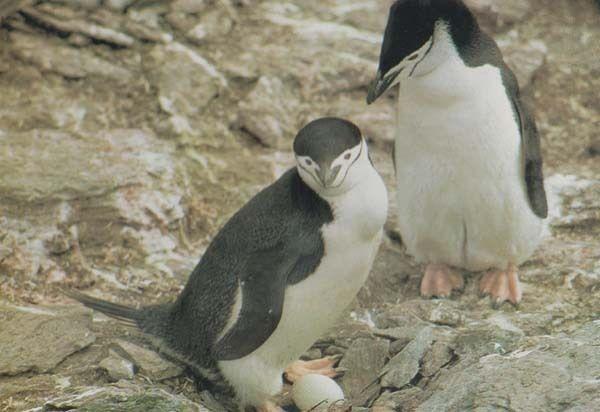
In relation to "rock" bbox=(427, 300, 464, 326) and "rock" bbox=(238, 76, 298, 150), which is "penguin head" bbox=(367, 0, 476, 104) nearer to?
"rock" bbox=(427, 300, 464, 326)

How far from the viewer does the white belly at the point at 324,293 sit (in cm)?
372

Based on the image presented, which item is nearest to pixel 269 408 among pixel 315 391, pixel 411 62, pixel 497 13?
pixel 315 391

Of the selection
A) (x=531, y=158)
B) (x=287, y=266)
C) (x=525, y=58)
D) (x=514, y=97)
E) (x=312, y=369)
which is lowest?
(x=312, y=369)

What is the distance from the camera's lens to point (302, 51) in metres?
6.15

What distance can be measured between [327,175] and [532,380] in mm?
914

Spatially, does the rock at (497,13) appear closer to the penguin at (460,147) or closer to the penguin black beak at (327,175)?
the penguin at (460,147)

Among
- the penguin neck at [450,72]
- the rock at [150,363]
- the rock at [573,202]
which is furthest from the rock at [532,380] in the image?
the rock at [573,202]

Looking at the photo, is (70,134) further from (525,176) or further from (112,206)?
(525,176)

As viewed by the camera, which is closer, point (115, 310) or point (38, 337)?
point (38, 337)

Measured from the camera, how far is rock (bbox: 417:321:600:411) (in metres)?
3.21

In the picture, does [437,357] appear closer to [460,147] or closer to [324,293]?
[324,293]

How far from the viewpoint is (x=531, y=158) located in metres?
4.51

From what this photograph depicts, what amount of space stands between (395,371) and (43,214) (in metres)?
1.81

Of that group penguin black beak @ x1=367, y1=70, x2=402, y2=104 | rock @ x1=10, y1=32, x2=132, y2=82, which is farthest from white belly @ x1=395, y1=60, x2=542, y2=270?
rock @ x1=10, y1=32, x2=132, y2=82
